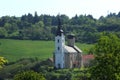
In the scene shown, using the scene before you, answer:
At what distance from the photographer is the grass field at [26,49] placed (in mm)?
134887

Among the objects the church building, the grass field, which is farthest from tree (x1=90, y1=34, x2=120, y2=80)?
the grass field

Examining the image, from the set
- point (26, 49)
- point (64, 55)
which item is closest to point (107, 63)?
point (64, 55)

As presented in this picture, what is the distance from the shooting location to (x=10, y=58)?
13100 centimetres

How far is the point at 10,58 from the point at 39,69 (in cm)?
2138

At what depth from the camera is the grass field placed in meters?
135

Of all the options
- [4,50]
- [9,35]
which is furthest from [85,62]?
[9,35]

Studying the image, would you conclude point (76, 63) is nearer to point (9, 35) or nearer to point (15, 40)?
point (15, 40)

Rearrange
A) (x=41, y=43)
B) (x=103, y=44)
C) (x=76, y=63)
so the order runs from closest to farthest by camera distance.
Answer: (x=103, y=44) < (x=76, y=63) < (x=41, y=43)

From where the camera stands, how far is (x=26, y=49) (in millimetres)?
146250

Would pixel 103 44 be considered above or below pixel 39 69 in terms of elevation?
above

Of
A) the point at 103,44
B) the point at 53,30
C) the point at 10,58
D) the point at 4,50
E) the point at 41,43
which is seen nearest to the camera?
the point at 103,44

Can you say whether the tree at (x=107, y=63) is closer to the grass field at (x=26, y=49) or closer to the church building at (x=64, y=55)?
the church building at (x=64, y=55)

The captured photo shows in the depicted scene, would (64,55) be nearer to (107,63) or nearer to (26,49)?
(26,49)

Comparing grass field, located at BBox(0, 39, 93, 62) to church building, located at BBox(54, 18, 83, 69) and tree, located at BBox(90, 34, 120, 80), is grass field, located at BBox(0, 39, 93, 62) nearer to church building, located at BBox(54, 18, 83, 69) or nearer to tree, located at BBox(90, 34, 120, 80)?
church building, located at BBox(54, 18, 83, 69)
